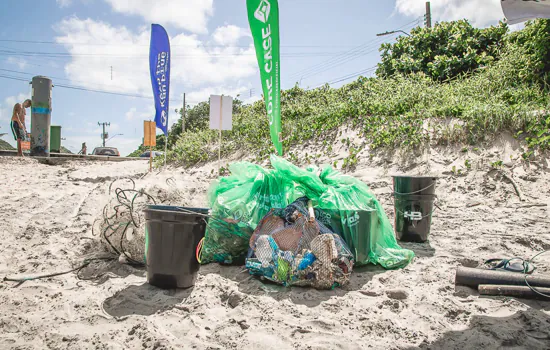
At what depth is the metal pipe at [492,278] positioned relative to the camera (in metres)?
2.58

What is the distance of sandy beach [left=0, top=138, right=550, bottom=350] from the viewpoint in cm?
206

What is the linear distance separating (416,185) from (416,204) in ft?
0.74

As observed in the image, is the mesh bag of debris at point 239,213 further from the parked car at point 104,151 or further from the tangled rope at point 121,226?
the parked car at point 104,151

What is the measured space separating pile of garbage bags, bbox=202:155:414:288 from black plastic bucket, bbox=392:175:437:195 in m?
0.79

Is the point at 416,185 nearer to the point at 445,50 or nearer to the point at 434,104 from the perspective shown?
the point at 434,104

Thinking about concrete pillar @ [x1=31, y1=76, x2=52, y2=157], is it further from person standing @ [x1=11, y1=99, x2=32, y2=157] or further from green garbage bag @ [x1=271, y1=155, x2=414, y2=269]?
green garbage bag @ [x1=271, y1=155, x2=414, y2=269]

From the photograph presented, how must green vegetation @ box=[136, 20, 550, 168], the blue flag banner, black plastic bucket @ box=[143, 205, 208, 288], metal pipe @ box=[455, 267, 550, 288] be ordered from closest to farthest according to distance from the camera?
1. metal pipe @ box=[455, 267, 550, 288]
2. black plastic bucket @ box=[143, 205, 208, 288]
3. green vegetation @ box=[136, 20, 550, 168]
4. the blue flag banner

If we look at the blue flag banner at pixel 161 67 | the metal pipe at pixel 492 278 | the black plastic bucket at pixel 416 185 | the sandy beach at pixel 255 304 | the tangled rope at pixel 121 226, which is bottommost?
the sandy beach at pixel 255 304

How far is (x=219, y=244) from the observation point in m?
3.42

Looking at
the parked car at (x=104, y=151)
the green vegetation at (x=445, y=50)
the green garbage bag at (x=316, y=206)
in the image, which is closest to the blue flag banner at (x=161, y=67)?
the green garbage bag at (x=316, y=206)

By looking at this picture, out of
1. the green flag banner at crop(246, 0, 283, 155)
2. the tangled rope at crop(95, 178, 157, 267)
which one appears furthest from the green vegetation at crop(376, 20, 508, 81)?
the tangled rope at crop(95, 178, 157, 267)

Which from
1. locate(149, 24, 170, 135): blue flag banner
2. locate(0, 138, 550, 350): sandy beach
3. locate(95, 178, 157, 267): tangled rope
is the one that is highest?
locate(149, 24, 170, 135): blue flag banner

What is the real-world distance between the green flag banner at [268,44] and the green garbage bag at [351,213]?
1755mm

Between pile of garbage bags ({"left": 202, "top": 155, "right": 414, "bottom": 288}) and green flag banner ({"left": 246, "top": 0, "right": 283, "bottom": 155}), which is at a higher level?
green flag banner ({"left": 246, "top": 0, "right": 283, "bottom": 155})
